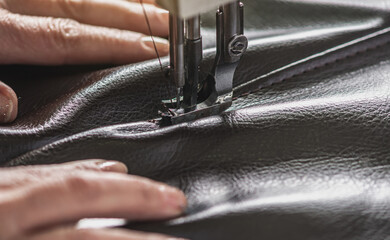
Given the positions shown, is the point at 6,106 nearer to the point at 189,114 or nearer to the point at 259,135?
the point at 189,114

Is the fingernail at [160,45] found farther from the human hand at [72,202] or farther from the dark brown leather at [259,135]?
the human hand at [72,202]

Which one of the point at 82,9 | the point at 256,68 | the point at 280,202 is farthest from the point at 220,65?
the point at 82,9

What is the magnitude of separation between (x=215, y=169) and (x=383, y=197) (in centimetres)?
24

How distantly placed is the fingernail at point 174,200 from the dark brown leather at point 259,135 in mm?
14

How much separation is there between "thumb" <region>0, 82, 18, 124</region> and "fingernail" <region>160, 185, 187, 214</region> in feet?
1.10

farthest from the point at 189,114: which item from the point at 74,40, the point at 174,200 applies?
the point at 74,40

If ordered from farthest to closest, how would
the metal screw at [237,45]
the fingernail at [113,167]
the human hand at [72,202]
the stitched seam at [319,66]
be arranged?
the stitched seam at [319,66] < the metal screw at [237,45] < the fingernail at [113,167] < the human hand at [72,202]

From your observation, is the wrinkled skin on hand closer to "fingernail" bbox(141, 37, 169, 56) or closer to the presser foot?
"fingernail" bbox(141, 37, 169, 56)

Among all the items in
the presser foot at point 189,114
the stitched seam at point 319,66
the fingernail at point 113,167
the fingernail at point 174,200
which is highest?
the stitched seam at point 319,66

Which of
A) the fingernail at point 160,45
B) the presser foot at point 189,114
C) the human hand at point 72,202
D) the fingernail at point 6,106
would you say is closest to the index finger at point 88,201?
the human hand at point 72,202

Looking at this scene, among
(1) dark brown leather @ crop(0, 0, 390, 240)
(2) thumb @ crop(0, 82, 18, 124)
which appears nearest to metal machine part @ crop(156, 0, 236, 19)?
(1) dark brown leather @ crop(0, 0, 390, 240)

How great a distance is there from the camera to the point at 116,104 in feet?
3.13

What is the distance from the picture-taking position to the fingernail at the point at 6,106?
92cm

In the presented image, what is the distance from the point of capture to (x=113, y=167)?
0.79m
